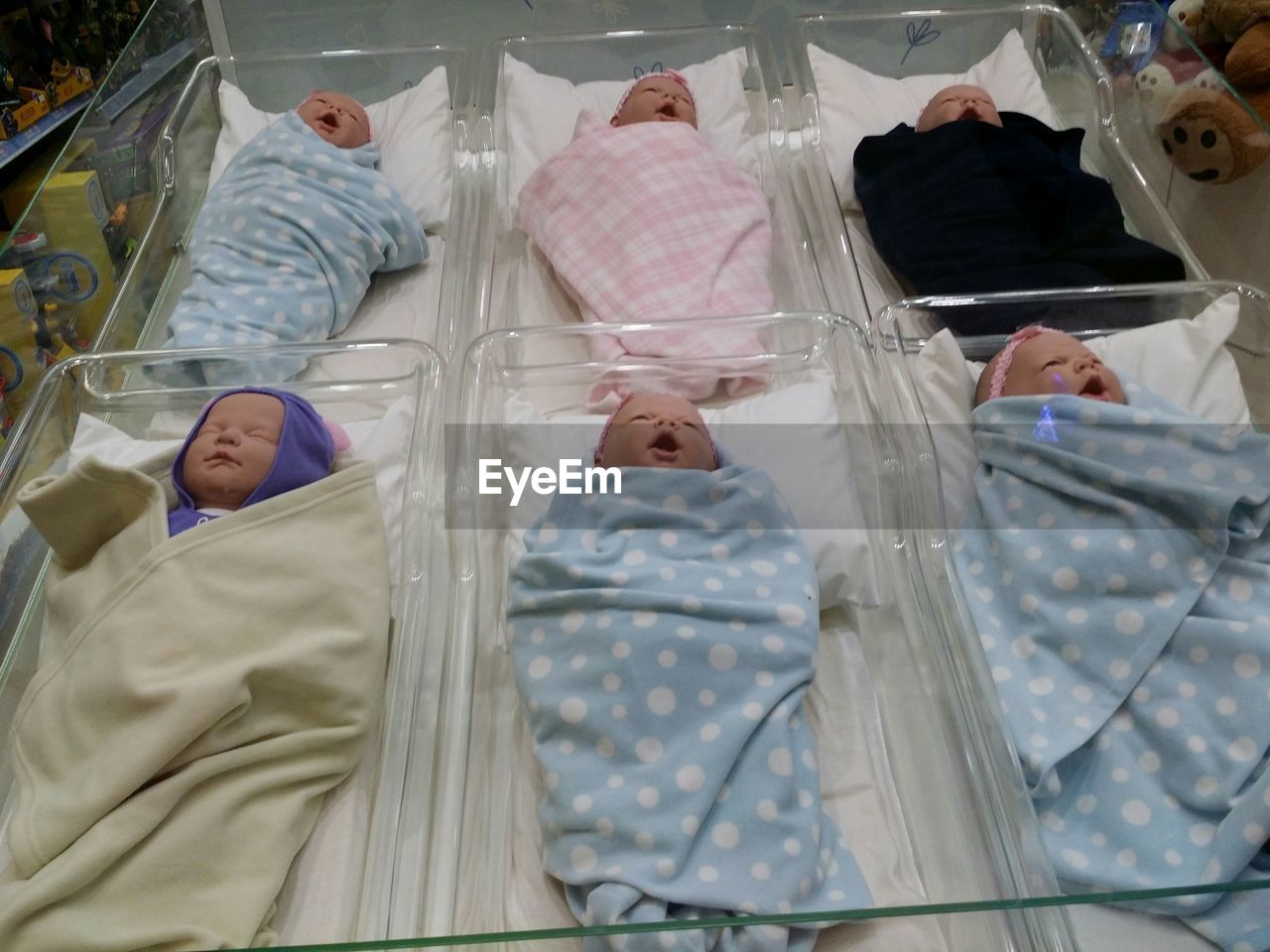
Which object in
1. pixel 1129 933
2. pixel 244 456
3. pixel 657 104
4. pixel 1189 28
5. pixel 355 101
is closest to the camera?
pixel 1129 933

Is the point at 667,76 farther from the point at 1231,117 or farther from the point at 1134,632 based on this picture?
the point at 1134,632

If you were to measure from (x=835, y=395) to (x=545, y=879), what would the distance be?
689mm

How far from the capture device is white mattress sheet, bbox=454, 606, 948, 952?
894 mm

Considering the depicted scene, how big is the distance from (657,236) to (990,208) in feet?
1.62

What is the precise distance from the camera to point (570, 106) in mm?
1874

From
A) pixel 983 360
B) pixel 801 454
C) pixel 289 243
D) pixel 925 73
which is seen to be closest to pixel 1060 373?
pixel 983 360

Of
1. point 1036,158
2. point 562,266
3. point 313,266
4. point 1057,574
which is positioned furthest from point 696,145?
point 1057,574

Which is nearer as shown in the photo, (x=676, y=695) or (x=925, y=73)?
(x=676, y=695)

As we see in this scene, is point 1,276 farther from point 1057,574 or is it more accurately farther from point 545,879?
point 1057,574

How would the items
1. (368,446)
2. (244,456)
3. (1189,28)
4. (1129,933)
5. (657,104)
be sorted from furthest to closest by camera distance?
(657,104), (1189,28), (368,446), (244,456), (1129,933)

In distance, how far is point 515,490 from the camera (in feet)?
4.12

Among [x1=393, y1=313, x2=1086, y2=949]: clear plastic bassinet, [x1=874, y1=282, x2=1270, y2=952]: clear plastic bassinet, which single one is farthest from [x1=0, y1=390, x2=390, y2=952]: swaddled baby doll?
[x1=874, y1=282, x2=1270, y2=952]: clear plastic bassinet

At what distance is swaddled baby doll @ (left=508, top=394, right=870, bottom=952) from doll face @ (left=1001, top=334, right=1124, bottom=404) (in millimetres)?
337

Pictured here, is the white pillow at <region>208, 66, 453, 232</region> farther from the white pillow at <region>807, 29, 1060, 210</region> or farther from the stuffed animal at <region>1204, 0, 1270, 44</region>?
the stuffed animal at <region>1204, 0, 1270, 44</region>
